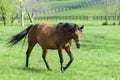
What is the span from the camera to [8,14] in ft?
248

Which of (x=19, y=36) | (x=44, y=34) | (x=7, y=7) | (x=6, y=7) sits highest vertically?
(x=44, y=34)

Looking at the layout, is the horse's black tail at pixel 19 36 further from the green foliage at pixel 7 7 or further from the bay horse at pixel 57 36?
the green foliage at pixel 7 7

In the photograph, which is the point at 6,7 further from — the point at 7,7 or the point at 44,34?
the point at 44,34

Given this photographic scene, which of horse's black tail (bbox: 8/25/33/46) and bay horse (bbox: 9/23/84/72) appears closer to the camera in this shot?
bay horse (bbox: 9/23/84/72)

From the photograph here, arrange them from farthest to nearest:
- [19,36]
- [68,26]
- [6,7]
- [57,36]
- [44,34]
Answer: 1. [6,7]
2. [19,36]
3. [44,34]
4. [57,36]
5. [68,26]

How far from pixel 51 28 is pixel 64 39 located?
1020 mm

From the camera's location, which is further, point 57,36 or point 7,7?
point 7,7

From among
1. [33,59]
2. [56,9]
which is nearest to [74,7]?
[56,9]

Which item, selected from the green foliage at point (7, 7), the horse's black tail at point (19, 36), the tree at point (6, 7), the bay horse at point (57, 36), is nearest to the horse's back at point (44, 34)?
the bay horse at point (57, 36)

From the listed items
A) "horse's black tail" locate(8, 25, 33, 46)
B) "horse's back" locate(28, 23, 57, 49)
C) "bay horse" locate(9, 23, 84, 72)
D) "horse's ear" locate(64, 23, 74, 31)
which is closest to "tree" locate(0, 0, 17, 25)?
"horse's black tail" locate(8, 25, 33, 46)

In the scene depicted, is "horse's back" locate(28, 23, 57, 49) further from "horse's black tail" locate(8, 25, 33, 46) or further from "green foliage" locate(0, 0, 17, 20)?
"green foliage" locate(0, 0, 17, 20)

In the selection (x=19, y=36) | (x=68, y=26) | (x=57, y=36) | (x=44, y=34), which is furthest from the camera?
(x=19, y=36)

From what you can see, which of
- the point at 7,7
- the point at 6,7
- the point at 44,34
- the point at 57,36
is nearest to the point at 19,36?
the point at 44,34

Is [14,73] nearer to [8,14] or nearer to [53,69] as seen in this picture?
[53,69]
